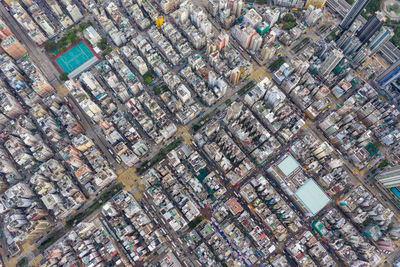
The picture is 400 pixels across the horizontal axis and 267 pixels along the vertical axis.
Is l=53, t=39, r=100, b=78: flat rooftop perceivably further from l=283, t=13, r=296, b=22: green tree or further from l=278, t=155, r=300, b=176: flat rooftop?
l=278, t=155, r=300, b=176: flat rooftop

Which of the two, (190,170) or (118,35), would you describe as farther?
(118,35)

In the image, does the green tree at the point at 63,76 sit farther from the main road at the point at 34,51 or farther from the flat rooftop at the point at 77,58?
the main road at the point at 34,51

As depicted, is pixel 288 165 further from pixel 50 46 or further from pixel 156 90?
pixel 50 46

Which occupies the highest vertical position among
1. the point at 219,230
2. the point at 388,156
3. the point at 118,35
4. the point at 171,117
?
the point at 118,35

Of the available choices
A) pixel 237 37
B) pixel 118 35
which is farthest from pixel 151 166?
pixel 237 37

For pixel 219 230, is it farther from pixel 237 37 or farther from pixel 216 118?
pixel 237 37

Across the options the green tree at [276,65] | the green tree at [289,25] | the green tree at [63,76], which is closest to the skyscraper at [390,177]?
the green tree at [276,65]
